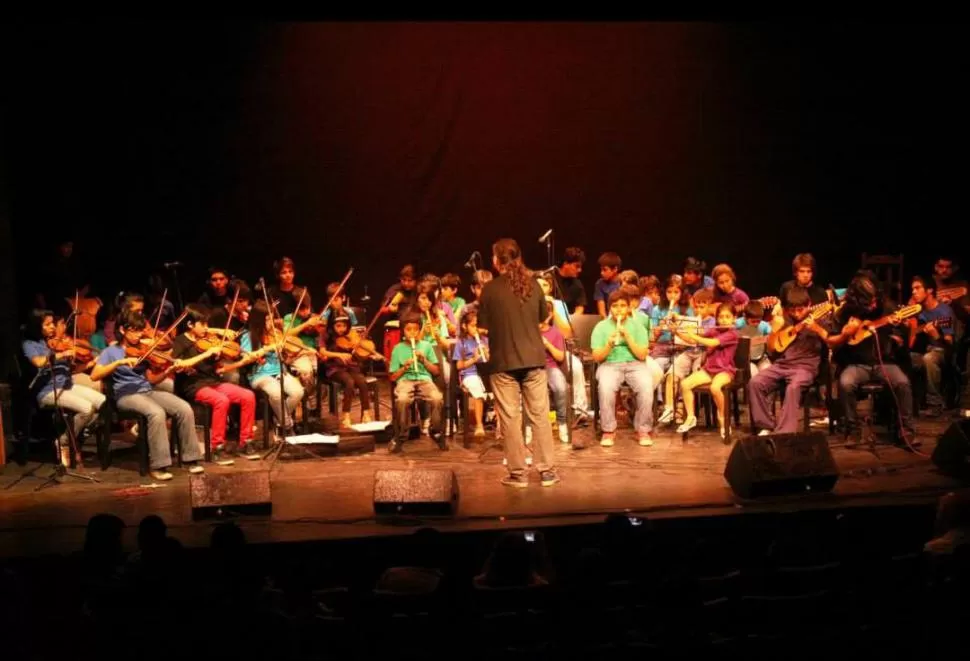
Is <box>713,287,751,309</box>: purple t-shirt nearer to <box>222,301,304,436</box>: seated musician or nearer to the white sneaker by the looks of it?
the white sneaker

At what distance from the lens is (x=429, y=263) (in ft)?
40.8

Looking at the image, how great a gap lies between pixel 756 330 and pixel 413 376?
2.92 meters

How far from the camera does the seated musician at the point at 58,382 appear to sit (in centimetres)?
858

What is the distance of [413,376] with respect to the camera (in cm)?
925

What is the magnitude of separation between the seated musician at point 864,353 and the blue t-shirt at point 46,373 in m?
5.87

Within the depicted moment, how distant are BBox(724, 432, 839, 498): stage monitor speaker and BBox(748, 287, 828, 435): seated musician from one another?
1507 millimetres

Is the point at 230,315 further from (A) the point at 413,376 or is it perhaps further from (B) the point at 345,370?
(A) the point at 413,376

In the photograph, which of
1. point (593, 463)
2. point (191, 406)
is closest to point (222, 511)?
point (191, 406)

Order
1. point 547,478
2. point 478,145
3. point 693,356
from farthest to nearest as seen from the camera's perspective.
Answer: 1. point 478,145
2. point 693,356
3. point 547,478

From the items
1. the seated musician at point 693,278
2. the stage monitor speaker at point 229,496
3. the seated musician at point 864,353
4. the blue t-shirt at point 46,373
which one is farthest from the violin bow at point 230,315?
the seated musician at point 864,353

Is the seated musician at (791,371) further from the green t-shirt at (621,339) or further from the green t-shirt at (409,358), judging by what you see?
the green t-shirt at (409,358)

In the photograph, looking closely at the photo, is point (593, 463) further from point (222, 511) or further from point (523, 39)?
point (523, 39)

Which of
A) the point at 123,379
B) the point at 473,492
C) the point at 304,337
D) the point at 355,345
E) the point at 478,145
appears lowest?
the point at 473,492

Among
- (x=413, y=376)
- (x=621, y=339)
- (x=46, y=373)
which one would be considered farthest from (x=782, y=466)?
(x=46, y=373)
